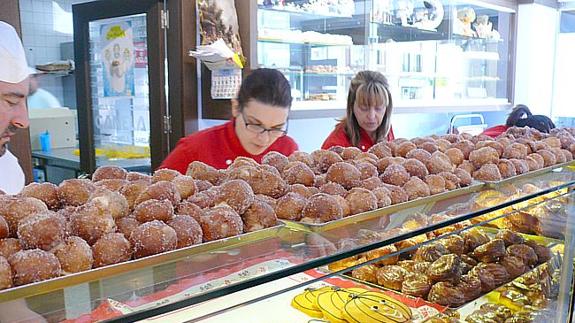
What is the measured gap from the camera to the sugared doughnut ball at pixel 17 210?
785 mm

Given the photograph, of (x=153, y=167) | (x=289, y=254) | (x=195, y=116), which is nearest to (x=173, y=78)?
(x=195, y=116)

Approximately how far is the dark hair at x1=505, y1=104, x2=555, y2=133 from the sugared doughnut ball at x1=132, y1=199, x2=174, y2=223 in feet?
7.28

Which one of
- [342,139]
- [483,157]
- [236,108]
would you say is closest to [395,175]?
[483,157]

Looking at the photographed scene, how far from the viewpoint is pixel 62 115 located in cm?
444

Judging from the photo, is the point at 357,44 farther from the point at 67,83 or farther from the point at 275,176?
the point at 275,176

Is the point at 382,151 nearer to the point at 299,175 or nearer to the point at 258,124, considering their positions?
the point at 299,175

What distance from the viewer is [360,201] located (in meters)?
1.07

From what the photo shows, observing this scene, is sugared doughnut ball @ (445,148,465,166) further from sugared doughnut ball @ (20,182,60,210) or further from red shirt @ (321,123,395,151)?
red shirt @ (321,123,395,151)

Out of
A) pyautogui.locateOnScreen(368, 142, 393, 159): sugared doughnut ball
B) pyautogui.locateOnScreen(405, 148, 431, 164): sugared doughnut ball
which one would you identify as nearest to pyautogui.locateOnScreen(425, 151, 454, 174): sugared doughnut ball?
pyautogui.locateOnScreen(405, 148, 431, 164): sugared doughnut ball

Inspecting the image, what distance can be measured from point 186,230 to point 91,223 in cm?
14

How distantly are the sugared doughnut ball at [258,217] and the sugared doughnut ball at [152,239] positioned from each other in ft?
0.53

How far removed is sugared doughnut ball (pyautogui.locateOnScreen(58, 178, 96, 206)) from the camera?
3.01 feet

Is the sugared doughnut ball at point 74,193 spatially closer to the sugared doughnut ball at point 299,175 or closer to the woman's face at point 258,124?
the sugared doughnut ball at point 299,175

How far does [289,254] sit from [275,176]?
28cm
